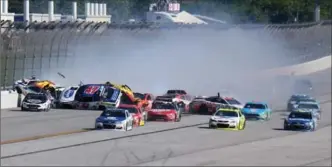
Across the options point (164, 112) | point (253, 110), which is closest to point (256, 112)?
point (253, 110)

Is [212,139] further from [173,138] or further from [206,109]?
[206,109]

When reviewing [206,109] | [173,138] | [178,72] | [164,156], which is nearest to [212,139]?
[173,138]

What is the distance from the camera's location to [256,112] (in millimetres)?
52375

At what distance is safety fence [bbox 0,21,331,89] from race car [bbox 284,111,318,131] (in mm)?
15022

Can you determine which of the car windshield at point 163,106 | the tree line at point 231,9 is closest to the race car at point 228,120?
the car windshield at point 163,106

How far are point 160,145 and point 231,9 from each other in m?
82.5

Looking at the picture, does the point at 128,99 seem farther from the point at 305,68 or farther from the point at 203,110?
the point at 305,68

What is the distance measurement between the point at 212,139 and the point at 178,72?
45694 mm

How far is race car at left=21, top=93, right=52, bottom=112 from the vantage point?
51.0 meters

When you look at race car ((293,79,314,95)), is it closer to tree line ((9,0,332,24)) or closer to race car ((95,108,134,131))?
tree line ((9,0,332,24))

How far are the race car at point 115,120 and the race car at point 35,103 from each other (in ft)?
31.2

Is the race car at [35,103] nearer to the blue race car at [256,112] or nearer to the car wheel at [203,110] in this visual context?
the car wheel at [203,110]

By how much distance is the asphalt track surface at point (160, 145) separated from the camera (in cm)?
3136

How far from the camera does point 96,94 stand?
5381cm
